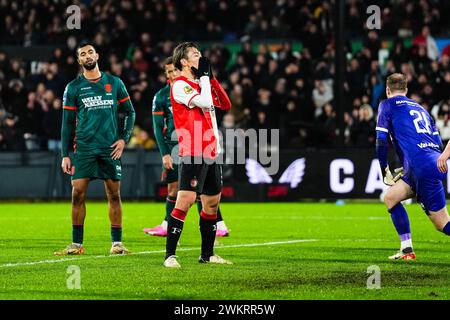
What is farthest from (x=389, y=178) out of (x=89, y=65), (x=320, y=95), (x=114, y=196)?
(x=320, y=95)

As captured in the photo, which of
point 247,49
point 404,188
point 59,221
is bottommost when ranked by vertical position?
Answer: point 59,221

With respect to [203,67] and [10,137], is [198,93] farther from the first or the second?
[10,137]

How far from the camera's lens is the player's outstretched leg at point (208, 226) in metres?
10.9

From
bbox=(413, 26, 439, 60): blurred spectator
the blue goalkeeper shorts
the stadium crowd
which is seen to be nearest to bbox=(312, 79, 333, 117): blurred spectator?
the stadium crowd

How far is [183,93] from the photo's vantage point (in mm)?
10578

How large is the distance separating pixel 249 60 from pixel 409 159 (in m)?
16.1

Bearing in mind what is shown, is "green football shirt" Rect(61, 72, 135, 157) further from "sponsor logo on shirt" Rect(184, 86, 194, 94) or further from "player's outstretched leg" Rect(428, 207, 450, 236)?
"player's outstretched leg" Rect(428, 207, 450, 236)

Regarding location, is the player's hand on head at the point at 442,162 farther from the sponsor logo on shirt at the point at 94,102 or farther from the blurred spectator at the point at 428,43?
the blurred spectator at the point at 428,43

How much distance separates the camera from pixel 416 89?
24.5 m

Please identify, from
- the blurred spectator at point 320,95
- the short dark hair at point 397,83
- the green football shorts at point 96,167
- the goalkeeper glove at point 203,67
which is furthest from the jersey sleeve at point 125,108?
the blurred spectator at point 320,95

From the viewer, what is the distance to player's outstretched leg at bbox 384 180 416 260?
11453 millimetres
